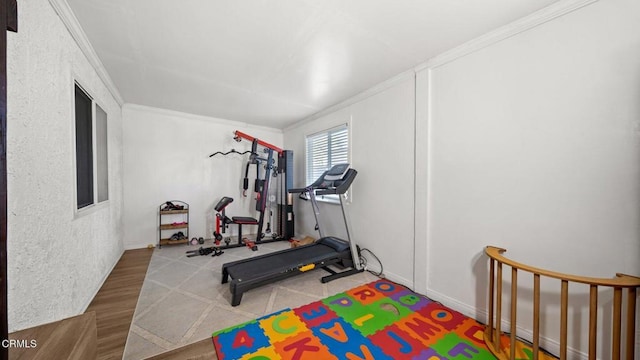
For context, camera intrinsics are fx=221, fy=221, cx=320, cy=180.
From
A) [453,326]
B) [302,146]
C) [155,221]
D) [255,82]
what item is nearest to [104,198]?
[155,221]

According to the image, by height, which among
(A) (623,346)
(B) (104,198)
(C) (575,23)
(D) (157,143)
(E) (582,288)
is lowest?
(A) (623,346)

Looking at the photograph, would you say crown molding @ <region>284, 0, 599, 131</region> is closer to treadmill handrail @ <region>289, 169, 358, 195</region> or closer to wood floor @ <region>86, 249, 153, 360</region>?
treadmill handrail @ <region>289, 169, 358, 195</region>

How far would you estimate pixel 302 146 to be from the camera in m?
4.75

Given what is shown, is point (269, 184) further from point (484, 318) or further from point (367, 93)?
point (484, 318)

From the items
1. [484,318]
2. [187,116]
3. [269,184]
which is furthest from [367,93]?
[187,116]

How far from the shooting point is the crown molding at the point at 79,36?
1.59 meters

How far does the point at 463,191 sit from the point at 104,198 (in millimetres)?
4182

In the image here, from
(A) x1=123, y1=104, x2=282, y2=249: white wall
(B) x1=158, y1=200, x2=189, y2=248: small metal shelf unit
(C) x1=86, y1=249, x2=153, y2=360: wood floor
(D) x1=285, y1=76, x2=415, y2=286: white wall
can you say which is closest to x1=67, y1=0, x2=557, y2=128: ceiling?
(D) x1=285, y1=76, x2=415, y2=286: white wall

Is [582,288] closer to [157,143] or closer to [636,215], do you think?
[636,215]

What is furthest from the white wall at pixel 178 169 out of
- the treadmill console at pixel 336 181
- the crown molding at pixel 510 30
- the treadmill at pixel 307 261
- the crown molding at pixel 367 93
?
the crown molding at pixel 510 30

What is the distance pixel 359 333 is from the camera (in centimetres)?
181

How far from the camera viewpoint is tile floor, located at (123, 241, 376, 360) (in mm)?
1759

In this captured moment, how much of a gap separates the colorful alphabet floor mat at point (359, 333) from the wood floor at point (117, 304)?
75 centimetres

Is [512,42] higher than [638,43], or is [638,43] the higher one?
[512,42]
